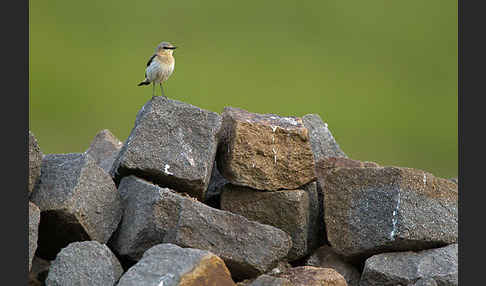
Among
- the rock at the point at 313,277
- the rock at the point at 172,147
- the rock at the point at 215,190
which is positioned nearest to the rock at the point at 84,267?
the rock at the point at 172,147

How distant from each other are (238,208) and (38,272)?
9.54ft

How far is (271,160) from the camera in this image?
1105 centimetres

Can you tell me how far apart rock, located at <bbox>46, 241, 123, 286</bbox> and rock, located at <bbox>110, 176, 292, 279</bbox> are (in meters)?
0.80

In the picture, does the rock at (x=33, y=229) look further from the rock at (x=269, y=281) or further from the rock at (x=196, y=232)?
the rock at (x=269, y=281)

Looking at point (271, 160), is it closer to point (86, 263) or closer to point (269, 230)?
point (269, 230)

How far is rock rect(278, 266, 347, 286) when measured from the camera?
31.5 ft

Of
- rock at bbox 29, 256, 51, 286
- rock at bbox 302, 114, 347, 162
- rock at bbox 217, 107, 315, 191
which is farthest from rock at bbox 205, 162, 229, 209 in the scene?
rock at bbox 29, 256, 51, 286

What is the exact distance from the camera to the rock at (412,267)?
1028 centimetres

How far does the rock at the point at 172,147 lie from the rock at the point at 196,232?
1.16 feet

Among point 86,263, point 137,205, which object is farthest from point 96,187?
point 86,263

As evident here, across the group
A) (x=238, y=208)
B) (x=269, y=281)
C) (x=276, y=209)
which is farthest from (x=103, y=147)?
(x=269, y=281)

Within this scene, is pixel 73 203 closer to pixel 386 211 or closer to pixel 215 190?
pixel 215 190

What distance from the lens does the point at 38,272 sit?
999cm

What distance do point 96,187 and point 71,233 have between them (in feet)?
2.25
